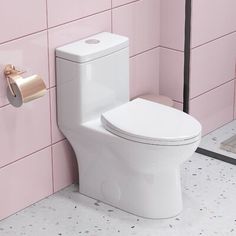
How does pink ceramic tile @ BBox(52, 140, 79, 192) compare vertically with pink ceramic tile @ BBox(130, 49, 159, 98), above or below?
below

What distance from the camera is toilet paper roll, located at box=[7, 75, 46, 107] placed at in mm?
2613

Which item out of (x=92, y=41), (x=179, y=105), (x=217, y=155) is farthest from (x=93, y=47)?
(x=217, y=155)

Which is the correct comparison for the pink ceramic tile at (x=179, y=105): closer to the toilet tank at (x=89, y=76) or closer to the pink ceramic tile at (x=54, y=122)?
the toilet tank at (x=89, y=76)

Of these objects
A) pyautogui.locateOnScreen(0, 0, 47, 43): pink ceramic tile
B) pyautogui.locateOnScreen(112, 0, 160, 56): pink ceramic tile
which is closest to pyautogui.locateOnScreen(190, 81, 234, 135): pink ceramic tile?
pyautogui.locateOnScreen(112, 0, 160, 56): pink ceramic tile

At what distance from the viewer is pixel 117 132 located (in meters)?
2.78

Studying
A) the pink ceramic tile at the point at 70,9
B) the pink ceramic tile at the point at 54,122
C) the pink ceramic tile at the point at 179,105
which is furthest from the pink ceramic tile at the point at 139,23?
the pink ceramic tile at the point at 54,122

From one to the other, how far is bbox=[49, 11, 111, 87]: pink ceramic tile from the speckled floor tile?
0.79 metres

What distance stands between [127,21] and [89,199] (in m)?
0.79

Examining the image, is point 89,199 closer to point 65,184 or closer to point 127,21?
point 65,184

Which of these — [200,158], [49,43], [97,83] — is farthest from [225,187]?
[49,43]

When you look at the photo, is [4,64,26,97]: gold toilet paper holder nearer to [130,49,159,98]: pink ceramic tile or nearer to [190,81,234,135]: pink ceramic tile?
[130,49,159,98]: pink ceramic tile

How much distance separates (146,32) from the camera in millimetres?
3295

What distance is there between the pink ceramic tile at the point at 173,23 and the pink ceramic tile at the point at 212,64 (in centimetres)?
9

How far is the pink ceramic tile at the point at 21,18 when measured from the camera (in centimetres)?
260
